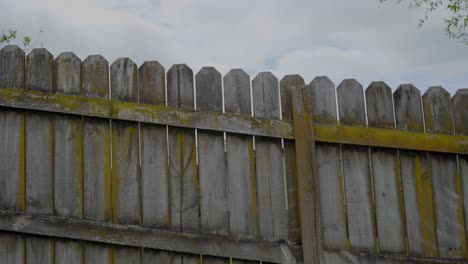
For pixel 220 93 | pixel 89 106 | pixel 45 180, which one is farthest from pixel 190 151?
pixel 45 180

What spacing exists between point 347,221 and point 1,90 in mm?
2528

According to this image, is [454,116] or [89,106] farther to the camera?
[454,116]

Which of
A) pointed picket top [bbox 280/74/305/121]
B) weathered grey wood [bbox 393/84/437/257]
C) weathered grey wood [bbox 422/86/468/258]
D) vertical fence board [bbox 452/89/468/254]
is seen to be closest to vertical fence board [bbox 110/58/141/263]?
pointed picket top [bbox 280/74/305/121]

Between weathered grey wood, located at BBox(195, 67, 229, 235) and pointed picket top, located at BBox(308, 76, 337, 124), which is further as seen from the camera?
pointed picket top, located at BBox(308, 76, 337, 124)

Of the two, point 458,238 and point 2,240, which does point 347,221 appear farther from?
point 2,240

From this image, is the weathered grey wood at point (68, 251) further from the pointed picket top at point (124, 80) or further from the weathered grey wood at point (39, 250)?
the pointed picket top at point (124, 80)

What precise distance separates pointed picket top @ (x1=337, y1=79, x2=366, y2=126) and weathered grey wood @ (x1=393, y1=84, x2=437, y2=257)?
A: 28cm

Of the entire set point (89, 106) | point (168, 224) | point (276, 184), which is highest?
point (89, 106)

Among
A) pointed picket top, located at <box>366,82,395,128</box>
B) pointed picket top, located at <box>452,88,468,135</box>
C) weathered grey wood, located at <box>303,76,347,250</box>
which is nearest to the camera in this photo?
weathered grey wood, located at <box>303,76,347,250</box>

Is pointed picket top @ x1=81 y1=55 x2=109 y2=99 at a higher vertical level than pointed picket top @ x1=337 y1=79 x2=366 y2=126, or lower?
higher

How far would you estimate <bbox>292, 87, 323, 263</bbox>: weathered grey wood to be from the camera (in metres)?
3.45

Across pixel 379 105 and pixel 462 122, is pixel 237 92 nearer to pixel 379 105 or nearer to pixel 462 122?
pixel 379 105

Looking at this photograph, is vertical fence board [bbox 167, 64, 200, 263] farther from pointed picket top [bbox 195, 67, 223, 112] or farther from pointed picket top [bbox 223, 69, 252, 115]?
pointed picket top [bbox 223, 69, 252, 115]

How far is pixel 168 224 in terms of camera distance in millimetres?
3465
